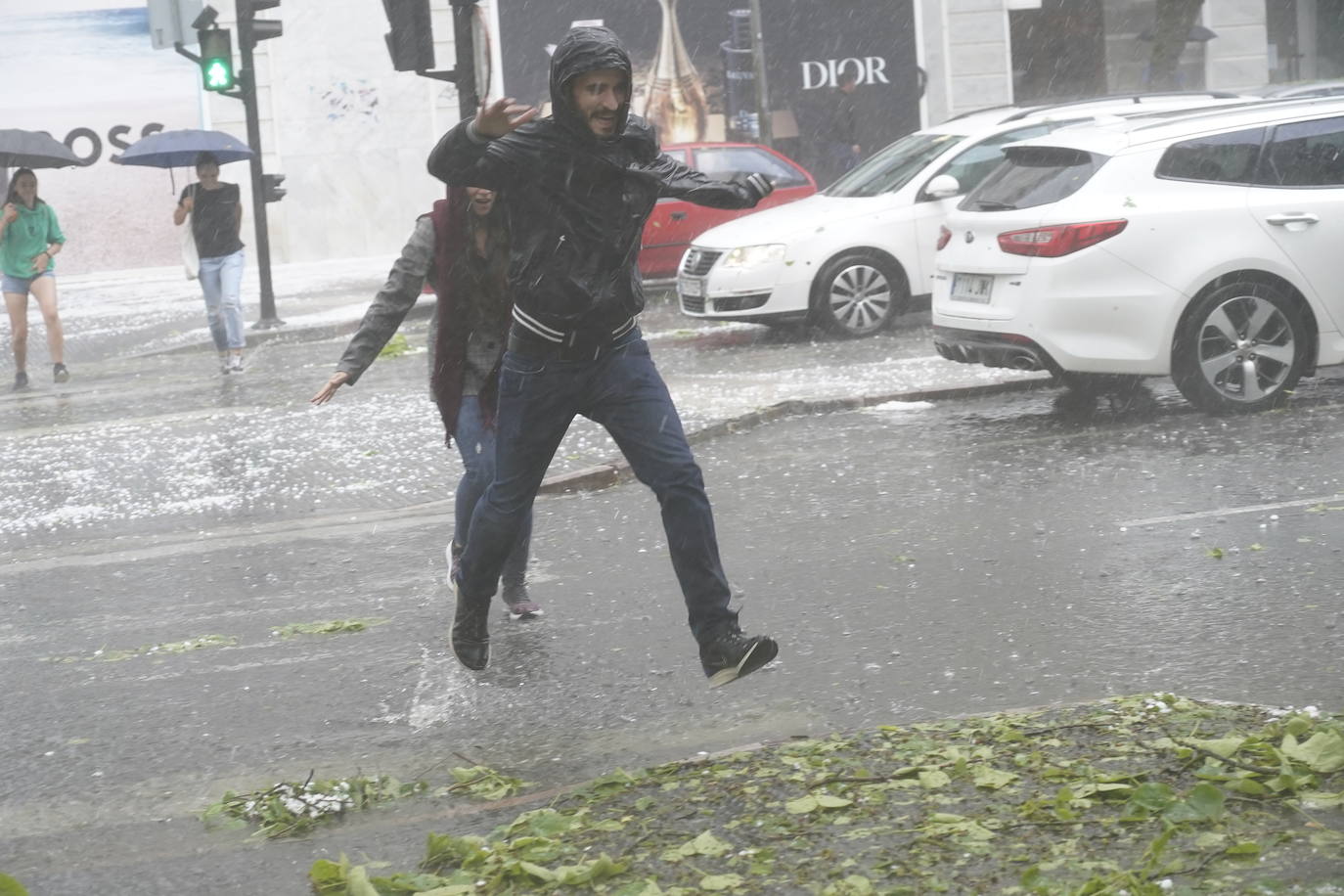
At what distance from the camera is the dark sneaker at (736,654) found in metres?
→ 4.79

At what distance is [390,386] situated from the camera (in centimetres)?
1309

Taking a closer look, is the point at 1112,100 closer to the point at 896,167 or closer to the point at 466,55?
the point at 896,167

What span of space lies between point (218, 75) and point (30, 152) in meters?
2.70

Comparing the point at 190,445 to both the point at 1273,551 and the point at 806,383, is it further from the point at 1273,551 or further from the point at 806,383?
the point at 1273,551

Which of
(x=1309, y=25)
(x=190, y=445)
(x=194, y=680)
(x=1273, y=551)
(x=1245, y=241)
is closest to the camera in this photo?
(x=194, y=680)

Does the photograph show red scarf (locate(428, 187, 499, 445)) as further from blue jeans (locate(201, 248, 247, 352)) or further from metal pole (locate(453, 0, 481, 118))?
blue jeans (locate(201, 248, 247, 352))

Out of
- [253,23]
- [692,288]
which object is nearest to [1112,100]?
[692,288]

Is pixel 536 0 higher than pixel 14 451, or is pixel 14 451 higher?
pixel 536 0

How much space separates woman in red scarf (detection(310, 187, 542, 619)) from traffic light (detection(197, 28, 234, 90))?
41.0 feet

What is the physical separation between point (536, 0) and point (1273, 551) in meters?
23.3

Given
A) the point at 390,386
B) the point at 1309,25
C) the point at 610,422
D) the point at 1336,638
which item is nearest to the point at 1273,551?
→ the point at 1336,638

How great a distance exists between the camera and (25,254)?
14430 millimetres

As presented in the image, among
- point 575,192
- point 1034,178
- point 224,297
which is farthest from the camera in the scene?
point 224,297

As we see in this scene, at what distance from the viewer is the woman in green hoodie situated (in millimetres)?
14305
